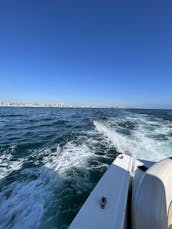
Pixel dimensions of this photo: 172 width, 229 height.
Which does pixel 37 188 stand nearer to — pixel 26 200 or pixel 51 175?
pixel 26 200

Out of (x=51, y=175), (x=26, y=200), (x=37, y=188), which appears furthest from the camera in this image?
(x=51, y=175)

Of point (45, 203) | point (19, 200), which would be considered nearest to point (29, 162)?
point (19, 200)

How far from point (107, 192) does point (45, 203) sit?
1376 millimetres

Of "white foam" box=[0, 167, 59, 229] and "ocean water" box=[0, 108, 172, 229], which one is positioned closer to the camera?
"white foam" box=[0, 167, 59, 229]

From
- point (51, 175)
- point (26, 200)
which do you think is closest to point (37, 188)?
point (26, 200)

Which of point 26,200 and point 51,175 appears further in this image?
point 51,175

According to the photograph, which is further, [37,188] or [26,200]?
[37,188]

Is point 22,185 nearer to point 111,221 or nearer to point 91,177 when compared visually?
point 91,177

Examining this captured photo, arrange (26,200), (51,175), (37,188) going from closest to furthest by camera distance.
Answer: (26,200)
(37,188)
(51,175)

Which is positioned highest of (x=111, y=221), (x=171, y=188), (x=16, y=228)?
(x=171, y=188)

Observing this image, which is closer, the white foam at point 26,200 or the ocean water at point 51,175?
the white foam at point 26,200

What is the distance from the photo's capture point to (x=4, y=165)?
377 centimetres

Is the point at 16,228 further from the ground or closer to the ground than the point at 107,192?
closer to the ground

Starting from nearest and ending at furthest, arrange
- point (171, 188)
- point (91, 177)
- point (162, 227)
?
point (162, 227) < point (171, 188) < point (91, 177)
